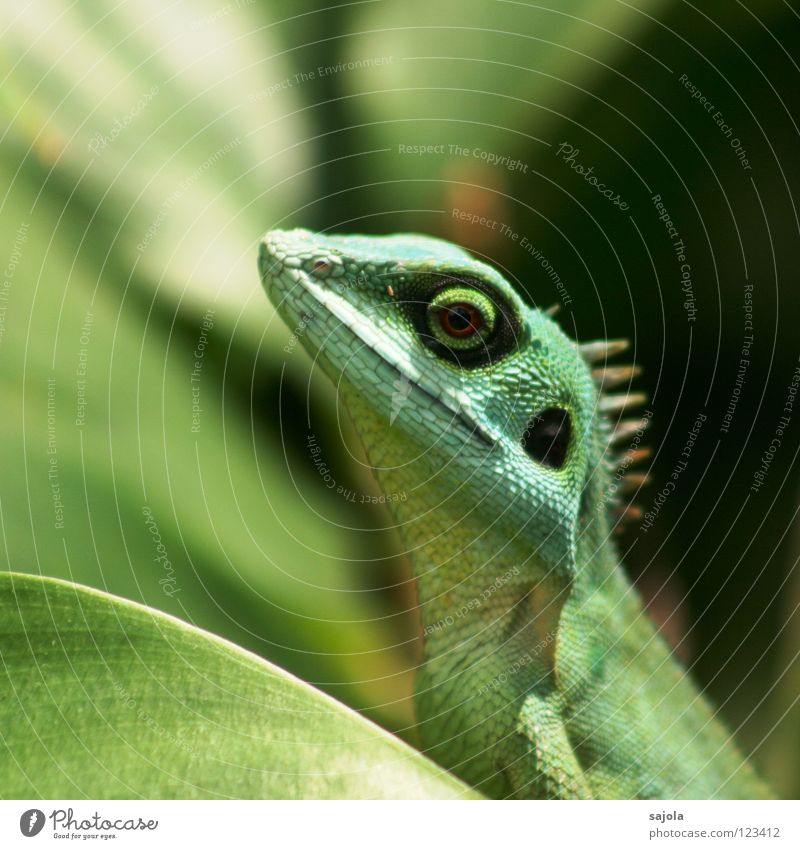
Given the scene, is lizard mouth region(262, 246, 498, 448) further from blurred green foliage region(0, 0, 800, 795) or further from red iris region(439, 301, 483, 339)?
blurred green foliage region(0, 0, 800, 795)

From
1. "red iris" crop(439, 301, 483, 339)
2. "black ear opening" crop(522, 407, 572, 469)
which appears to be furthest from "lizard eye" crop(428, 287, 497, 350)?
"black ear opening" crop(522, 407, 572, 469)

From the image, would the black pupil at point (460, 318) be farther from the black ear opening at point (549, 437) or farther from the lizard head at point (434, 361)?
the black ear opening at point (549, 437)

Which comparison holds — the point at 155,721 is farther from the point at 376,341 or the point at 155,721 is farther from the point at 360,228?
the point at 360,228

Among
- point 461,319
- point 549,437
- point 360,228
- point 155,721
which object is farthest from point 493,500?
→ point 360,228

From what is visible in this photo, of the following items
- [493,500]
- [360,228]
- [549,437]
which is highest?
[360,228]

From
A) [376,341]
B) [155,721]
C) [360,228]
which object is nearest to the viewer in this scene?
[155,721]

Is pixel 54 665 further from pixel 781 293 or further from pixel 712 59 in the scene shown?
pixel 712 59

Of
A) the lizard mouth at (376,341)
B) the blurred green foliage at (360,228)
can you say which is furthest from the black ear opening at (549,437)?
the blurred green foliage at (360,228)
